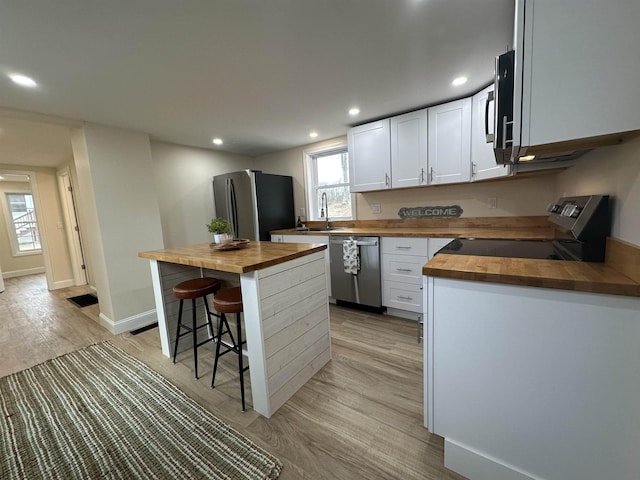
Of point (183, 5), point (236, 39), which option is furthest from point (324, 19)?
point (183, 5)

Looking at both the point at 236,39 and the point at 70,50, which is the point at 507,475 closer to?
the point at 236,39

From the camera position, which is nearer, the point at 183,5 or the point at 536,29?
the point at 536,29

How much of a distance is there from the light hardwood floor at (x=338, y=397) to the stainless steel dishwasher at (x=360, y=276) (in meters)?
0.20

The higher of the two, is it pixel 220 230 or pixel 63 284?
pixel 220 230

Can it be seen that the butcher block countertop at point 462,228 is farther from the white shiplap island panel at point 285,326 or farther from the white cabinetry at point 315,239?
the white shiplap island panel at point 285,326

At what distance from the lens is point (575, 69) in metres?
0.80

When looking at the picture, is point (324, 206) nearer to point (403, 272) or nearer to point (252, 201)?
point (252, 201)

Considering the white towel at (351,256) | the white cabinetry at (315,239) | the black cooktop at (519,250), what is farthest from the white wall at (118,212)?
the black cooktop at (519,250)

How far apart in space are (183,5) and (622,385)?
92.6 inches

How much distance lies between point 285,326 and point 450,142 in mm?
2388

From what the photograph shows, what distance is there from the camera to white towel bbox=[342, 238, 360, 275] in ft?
9.45

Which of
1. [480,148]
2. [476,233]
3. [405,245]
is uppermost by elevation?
[480,148]

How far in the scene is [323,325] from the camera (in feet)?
6.51

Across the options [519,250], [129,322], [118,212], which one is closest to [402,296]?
[519,250]
